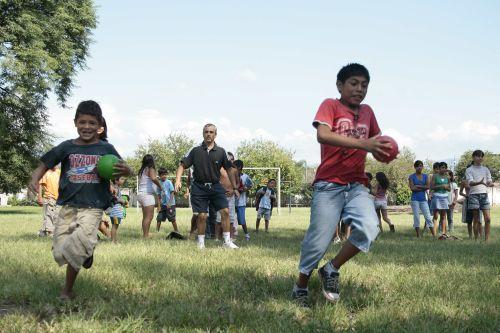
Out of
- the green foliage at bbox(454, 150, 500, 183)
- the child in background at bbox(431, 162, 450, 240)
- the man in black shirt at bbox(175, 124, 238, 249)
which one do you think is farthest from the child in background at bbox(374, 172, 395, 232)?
the green foliage at bbox(454, 150, 500, 183)

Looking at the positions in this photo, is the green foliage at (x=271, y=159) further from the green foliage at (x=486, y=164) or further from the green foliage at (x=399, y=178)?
the green foliage at (x=486, y=164)

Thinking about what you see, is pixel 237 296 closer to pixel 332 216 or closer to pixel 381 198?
pixel 332 216

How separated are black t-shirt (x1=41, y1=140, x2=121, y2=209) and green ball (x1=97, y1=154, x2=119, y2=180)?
0.45 ft

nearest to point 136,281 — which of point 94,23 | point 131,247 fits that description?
point 131,247

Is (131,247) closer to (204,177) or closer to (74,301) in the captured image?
(204,177)

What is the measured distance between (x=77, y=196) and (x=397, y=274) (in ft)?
11.9

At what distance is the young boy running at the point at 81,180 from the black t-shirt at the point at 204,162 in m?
4.84

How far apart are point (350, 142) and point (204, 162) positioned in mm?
5931

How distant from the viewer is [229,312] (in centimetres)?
412

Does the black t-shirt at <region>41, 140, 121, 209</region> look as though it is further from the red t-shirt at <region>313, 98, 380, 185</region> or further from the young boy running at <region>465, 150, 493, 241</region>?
the young boy running at <region>465, 150, 493, 241</region>

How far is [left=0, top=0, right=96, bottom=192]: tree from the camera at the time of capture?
3047 cm

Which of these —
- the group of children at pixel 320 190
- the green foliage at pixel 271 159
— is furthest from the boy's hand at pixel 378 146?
the green foliage at pixel 271 159

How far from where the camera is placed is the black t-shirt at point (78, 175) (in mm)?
4953

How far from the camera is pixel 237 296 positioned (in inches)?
194
